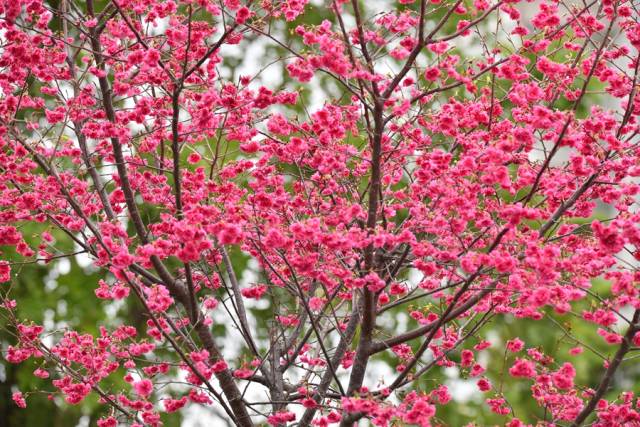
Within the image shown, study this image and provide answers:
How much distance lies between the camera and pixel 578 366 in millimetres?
12453

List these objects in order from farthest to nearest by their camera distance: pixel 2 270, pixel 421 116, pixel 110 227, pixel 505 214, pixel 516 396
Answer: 1. pixel 516 396
2. pixel 2 270
3. pixel 421 116
4. pixel 110 227
5. pixel 505 214

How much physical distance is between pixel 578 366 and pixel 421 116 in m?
8.53

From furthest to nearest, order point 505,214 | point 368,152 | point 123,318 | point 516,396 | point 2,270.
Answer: point 516,396 < point 123,318 < point 368,152 < point 2,270 < point 505,214

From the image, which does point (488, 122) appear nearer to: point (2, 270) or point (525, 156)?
point (525, 156)

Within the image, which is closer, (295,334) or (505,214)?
(505,214)

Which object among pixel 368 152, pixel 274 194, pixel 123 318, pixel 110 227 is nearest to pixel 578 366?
pixel 123 318

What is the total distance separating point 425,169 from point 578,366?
855cm

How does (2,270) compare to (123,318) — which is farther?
(123,318)

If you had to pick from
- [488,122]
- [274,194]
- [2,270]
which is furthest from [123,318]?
[488,122]

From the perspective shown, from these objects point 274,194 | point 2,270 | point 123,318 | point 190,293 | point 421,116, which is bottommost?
point 190,293

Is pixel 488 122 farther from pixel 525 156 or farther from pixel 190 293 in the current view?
pixel 190 293

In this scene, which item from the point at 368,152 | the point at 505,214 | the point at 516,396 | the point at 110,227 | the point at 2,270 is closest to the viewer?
the point at 505,214

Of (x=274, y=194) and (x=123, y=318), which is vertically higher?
(x=123, y=318)

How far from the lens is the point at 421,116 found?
5.13 meters
